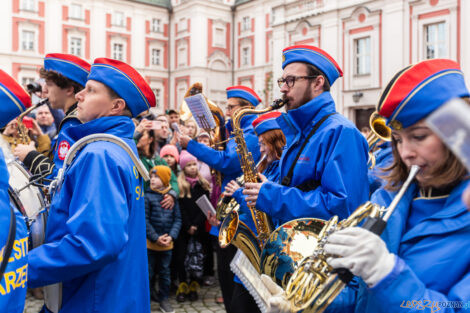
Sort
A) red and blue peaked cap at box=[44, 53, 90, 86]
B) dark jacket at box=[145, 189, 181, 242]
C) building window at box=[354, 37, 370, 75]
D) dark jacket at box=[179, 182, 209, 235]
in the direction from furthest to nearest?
building window at box=[354, 37, 370, 75] < dark jacket at box=[179, 182, 209, 235] < dark jacket at box=[145, 189, 181, 242] < red and blue peaked cap at box=[44, 53, 90, 86]

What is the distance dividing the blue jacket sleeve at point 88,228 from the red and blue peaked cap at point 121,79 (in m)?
0.48

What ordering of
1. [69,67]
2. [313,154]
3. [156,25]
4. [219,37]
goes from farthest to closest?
[156,25]
[219,37]
[69,67]
[313,154]

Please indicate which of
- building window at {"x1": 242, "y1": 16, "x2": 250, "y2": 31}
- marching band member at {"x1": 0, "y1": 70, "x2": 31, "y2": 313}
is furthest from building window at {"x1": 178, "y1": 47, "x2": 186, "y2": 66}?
marching band member at {"x1": 0, "y1": 70, "x2": 31, "y2": 313}

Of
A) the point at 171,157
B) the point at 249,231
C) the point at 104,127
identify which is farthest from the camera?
the point at 171,157

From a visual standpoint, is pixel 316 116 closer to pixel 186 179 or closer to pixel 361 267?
pixel 361 267

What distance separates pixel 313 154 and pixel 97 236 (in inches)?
55.0

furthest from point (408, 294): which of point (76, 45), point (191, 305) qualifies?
point (76, 45)

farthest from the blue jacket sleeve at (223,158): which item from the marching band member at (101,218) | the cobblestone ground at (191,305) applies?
the marching band member at (101,218)

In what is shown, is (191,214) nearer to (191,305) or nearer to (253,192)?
(191,305)

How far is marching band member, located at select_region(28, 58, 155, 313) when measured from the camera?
185cm

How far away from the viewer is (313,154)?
2711mm

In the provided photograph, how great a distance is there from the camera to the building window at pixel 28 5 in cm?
3388

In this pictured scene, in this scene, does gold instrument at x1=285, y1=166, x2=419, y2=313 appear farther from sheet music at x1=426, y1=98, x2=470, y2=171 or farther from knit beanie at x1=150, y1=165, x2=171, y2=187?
knit beanie at x1=150, y1=165, x2=171, y2=187

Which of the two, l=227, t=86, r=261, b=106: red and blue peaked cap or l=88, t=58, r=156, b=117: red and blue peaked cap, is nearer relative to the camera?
l=88, t=58, r=156, b=117: red and blue peaked cap
